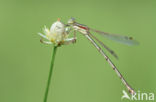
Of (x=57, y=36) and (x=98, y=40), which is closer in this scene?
(x=57, y=36)

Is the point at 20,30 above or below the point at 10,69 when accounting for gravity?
above

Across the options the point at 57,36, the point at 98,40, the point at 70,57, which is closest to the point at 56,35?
the point at 57,36

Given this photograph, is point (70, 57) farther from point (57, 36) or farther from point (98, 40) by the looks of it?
point (57, 36)

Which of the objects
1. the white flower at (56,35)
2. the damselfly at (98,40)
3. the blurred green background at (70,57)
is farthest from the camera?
the blurred green background at (70,57)

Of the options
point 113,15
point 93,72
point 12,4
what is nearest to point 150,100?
point 93,72

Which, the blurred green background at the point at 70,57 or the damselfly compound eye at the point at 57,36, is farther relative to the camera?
the blurred green background at the point at 70,57

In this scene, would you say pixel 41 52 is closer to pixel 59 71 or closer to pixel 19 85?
pixel 59 71

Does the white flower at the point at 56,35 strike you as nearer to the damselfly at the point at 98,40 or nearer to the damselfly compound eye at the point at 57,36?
the damselfly compound eye at the point at 57,36

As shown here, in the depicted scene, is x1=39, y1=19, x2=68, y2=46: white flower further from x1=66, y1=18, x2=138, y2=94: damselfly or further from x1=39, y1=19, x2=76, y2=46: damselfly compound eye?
x1=66, y1=18, x2=138, y2=94: damselfly

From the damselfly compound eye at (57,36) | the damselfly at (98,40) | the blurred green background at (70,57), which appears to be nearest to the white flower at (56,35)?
the damselfly compound eye at (57,36)
